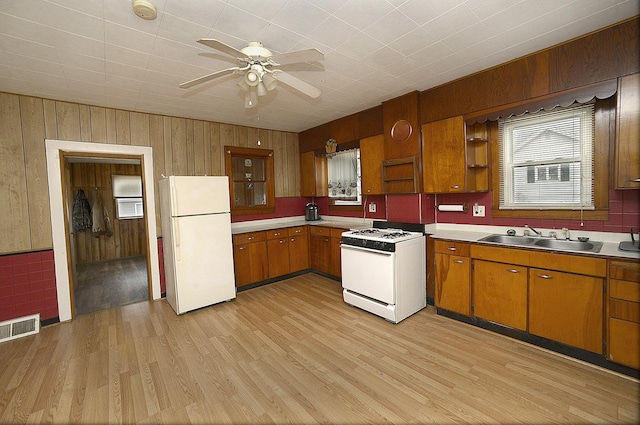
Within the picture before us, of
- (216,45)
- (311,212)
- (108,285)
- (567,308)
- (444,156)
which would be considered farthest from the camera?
(311,212)

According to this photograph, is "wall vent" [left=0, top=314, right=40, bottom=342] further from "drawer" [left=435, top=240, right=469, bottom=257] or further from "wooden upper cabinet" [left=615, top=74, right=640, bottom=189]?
"wooden upper cabinet" [left=615, top=74, right=640, bottom=189]

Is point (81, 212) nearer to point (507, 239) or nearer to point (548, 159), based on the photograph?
point (507, 239)

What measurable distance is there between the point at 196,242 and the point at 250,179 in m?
1.76

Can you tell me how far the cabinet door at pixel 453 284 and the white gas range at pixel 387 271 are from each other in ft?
0.84

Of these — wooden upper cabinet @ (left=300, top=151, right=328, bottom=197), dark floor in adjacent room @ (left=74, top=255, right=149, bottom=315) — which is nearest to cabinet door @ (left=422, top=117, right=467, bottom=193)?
wooden upper cabinet @ (left=300, top=151, right=328, bottom=197)

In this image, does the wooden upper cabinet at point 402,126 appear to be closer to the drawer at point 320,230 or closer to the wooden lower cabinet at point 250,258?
the drawer at point 320,230

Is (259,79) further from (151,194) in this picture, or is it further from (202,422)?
(151,194)

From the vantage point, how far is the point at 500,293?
100.0 inches

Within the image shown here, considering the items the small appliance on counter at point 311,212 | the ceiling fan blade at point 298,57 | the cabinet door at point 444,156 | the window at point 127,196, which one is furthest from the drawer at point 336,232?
the window at point 127,196

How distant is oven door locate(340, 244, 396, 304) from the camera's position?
289 cm

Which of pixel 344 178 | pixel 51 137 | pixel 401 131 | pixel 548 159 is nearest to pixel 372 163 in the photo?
pixel 401 131

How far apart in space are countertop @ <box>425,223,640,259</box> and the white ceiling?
168cm

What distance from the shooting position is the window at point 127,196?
6411mm

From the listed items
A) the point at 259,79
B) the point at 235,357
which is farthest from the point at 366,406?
the point at 259,79
